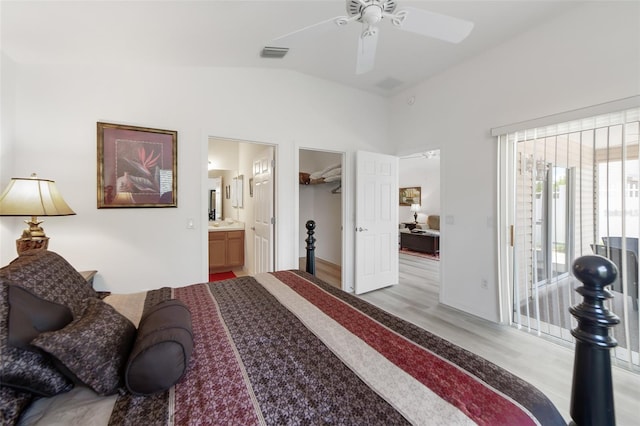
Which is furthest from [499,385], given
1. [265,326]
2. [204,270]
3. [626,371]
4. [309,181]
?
[309,181]

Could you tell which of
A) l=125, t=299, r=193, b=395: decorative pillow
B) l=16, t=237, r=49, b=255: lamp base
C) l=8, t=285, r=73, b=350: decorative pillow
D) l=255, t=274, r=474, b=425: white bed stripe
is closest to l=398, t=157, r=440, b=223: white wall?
l=255, t=274, r=474, b=425: white bed stripe

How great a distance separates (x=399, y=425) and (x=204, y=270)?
2622 mm

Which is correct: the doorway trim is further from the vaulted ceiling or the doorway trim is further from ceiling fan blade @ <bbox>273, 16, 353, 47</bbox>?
ceiling fan blade @ <bbox>273, 16, 353, 47</bbox>

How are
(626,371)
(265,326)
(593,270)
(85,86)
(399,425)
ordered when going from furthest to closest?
(85,86) → (626,371) → (265,326) → (593,270) → (399,425)

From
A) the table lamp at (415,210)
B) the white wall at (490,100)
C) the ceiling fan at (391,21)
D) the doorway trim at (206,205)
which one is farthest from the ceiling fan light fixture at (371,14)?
the table lamp at (415,210)

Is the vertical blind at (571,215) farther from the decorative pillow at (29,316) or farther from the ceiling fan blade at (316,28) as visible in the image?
the decorative pillow at (29,316)

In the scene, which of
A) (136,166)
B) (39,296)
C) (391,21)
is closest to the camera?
(39,296)

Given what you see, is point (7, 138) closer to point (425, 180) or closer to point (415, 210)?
point (415, 210)

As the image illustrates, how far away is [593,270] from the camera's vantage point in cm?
83

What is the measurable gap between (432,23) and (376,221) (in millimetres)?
2604

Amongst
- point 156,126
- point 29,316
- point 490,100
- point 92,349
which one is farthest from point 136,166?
point 490,100

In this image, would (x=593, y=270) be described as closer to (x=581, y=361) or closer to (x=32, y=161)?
(x=581, y=361)

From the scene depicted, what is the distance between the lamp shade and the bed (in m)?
0.97

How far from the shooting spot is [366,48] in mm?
1875
